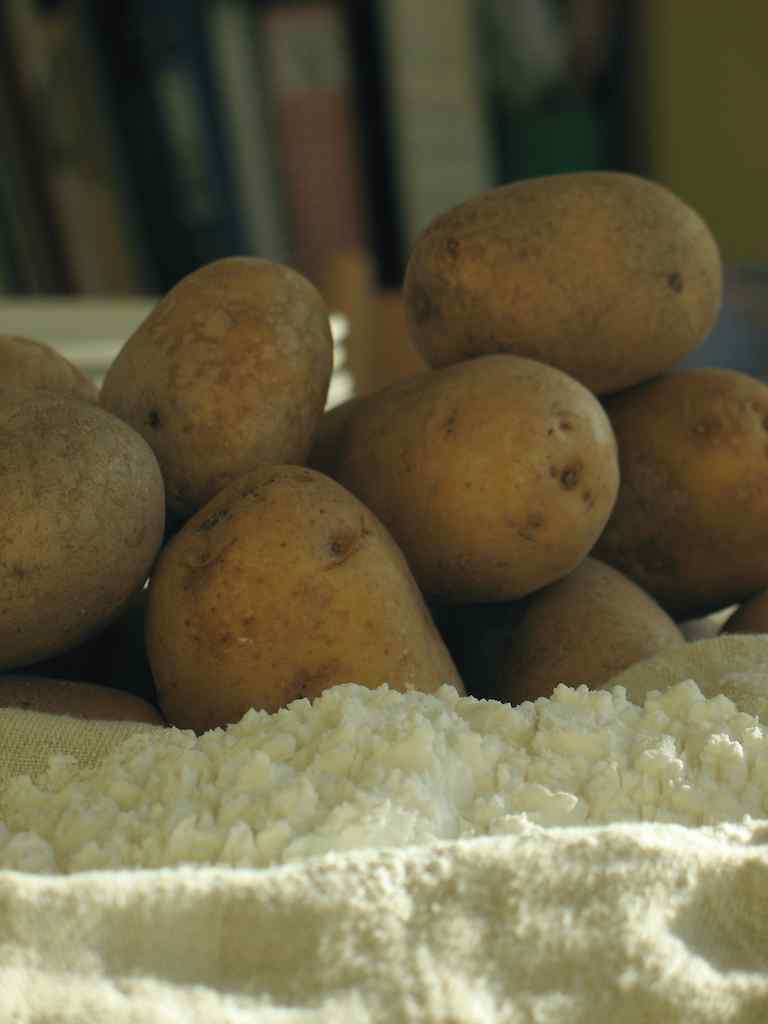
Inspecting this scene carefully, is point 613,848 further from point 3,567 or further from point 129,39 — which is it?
point 129,39

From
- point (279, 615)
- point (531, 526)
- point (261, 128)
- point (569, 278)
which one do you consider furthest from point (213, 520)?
point (261, 128)

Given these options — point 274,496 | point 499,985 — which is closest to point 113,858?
point 499,985

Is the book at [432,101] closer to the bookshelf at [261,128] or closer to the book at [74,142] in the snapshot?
the bookshelf at [261,128]

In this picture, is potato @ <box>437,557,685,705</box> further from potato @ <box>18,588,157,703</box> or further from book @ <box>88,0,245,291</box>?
book @ <box>88,0,245,291</box>

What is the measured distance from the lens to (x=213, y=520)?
0.67 metres

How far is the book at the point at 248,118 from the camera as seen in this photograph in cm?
283

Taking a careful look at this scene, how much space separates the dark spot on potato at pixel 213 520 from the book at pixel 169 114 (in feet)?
7.48

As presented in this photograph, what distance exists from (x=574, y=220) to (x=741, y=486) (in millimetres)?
196

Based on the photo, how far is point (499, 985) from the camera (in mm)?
385

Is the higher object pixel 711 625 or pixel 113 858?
pixel 113 858

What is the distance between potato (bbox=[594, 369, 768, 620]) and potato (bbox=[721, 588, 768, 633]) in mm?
20

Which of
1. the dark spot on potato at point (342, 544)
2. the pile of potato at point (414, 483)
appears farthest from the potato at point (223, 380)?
the dark spot on potato at point (342, 544)

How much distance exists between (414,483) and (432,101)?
2382 millimetres

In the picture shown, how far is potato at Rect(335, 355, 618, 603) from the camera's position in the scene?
0.71 m
